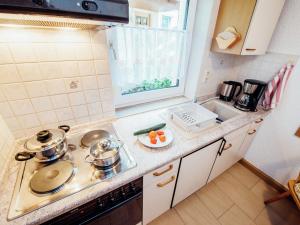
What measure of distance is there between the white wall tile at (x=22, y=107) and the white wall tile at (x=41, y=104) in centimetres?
2

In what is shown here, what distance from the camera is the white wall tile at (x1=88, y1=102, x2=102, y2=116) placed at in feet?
3.38

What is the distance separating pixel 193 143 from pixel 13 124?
1.09 metres

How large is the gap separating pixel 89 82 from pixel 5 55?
397 millimetres

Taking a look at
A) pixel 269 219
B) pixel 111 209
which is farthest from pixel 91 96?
pixel 269 219

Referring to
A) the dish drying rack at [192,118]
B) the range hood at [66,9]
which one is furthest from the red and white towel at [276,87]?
the range hood at [66,9]

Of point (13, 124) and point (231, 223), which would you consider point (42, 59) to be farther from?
point (231, 223)

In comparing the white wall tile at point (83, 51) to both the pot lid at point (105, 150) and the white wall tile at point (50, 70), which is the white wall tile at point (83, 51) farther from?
the pot lid at point (105, 150)

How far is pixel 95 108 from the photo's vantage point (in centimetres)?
105

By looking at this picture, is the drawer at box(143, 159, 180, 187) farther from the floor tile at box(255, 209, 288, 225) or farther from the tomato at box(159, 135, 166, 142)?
the floor tile at box(255, 209, 288, 225)

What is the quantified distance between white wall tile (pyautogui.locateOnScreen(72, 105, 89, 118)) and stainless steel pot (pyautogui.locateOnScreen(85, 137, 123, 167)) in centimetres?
34

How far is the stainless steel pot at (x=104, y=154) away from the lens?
2.39 feet

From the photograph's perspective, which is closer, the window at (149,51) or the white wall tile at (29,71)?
the white wall tile at (29,71)

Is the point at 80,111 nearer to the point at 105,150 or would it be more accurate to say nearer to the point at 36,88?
the point at 36,88

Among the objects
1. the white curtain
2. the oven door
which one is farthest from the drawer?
the white curtain
